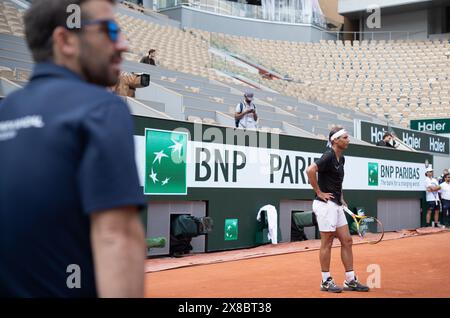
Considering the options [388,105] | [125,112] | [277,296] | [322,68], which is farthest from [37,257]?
[322,68]

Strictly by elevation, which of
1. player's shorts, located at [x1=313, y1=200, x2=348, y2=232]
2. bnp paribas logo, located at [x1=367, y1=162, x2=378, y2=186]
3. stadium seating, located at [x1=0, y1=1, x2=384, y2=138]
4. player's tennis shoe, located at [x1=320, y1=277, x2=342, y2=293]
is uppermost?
stadium seating, located at [x1=0, y1=1, x2=384, y2=138]

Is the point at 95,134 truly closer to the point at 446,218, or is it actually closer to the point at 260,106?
the point at 260,106

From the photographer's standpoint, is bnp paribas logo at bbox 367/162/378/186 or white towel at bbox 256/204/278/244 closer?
white towel at bbox 256/204/278/244

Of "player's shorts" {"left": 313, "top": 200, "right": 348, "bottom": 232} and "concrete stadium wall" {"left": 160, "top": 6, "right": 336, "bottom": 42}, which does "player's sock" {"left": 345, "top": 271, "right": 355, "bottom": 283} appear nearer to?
"player's shorts" {"left": 313, "top": 200, "right": 348, "bottom": 232}

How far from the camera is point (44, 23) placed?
1823 millimetres

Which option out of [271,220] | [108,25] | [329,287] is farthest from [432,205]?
[108,25]

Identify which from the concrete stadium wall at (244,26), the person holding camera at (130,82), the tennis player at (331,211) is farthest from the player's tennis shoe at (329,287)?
the concrete stadium wall at (244,26)

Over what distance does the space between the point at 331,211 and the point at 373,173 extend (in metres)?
9.19

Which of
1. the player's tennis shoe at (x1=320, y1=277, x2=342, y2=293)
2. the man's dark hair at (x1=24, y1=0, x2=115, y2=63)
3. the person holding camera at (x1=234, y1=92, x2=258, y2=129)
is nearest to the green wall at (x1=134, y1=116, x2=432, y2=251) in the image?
the person holding camera at (x1=234, y1=92, x2=258, y2=129)

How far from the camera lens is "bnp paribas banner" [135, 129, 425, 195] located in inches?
379

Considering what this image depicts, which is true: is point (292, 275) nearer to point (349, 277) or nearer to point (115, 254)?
point (349, 277)

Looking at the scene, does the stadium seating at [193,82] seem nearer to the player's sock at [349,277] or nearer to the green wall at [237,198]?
the green wall at [237,198]

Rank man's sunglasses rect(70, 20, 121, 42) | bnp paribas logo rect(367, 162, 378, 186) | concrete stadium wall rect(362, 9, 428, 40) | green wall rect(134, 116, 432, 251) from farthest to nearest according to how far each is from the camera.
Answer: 1. concrete stadium wall rect(362, 9, 428, 40)
2. bnp paribas logo rect(367, 162, 378, 186)
3. green wall rect(134, 116, 432, 251)
4. man's sunglasses rect(70, 20, 121, 42)
